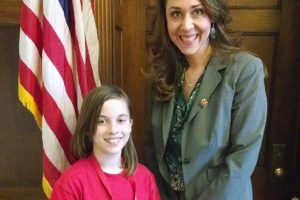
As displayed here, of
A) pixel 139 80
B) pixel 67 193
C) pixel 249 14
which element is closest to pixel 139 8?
pixel 139 80

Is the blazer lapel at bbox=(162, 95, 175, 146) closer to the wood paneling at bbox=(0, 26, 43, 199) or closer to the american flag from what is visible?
the american flag

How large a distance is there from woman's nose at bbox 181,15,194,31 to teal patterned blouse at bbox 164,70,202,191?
0.20m

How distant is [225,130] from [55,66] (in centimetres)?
64

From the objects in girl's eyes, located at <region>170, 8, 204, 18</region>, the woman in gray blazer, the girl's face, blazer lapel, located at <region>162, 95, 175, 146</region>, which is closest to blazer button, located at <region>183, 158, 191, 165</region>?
the woman in gray blazer

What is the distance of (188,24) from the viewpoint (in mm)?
1281

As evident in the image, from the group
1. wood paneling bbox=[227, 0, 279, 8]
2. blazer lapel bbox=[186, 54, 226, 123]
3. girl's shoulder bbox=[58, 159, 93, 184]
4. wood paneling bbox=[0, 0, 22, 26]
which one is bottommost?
girl's shoulder bbox=[58, 159, 93, 184]

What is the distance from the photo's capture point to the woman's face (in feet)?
4.20

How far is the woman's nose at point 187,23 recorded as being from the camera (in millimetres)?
1282

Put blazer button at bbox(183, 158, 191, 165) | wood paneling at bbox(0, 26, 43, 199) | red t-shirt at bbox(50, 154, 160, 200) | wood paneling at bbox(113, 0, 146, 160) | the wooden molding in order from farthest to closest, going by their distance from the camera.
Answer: wood paneling at bbox(113, 0, 146, 160) < wood paneling at bbox(0, 26, 43, 199) < the wooden molding < blazer button at bbox(183, 158, 191, 165) < red t-shirt at bbox(50, 154, 160, 200)

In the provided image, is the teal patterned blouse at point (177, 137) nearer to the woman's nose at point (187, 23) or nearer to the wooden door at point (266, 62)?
the woman's nose at point (187, 23)

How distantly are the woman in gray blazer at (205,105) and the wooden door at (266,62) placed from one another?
384 millimetres

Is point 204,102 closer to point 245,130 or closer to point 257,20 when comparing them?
point 245,130

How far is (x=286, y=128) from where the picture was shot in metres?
1.93

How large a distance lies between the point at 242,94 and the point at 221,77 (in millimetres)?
95
